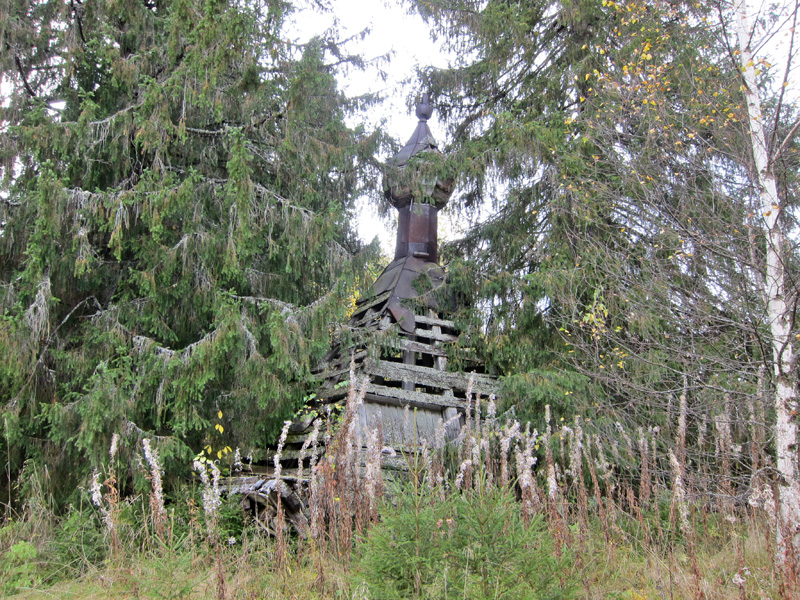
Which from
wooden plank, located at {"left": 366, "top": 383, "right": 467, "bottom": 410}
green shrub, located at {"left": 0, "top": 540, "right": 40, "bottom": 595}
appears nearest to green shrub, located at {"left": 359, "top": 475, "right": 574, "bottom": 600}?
green shrub, located at {"left": 0, "top": 540, "right": 40, "bottom": 595}

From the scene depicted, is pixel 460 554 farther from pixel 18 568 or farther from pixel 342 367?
pixel 342 367

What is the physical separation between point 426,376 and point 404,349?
49 centimetres

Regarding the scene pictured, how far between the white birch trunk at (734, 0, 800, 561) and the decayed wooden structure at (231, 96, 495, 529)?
123 inches

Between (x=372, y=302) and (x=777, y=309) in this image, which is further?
(x=372, y=302)

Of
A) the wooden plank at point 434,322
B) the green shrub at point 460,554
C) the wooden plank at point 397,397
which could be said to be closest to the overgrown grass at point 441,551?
the green shrub at point 460,554

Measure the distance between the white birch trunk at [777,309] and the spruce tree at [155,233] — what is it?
4.58m

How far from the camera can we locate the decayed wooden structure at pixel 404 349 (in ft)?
29.1

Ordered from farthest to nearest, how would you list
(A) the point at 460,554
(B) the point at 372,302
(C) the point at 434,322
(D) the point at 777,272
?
(B) the point at 372,302
(C) the point at 434,322
(D) the point at 777,272
(A) the point at 460,554

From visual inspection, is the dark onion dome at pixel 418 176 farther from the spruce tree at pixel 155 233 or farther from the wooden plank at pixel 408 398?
the wooden plank at pixel 408 398

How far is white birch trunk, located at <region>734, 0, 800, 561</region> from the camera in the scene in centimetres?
526

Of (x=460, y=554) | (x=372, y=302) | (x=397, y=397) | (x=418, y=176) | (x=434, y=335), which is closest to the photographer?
(x=460, y=554)

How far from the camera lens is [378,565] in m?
3.56

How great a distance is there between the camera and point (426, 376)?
32.0ft

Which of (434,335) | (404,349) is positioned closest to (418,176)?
(434,335)
